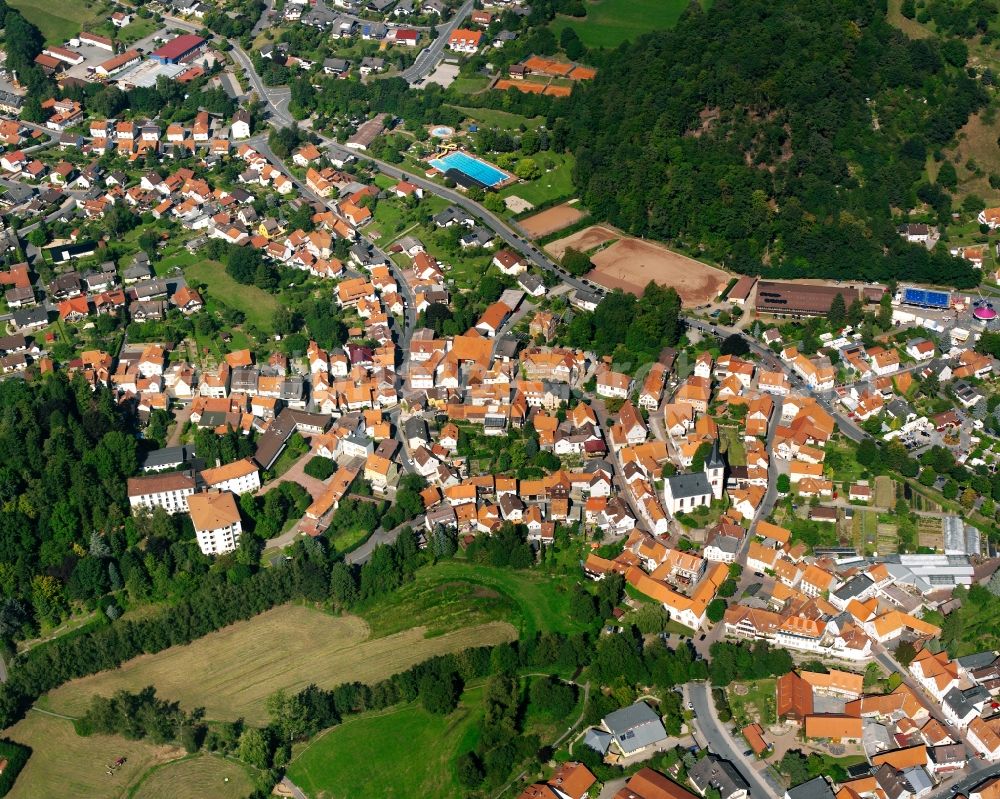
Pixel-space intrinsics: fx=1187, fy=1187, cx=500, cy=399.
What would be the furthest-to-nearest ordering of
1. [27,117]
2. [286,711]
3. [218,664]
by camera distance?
[27,117]
[218,664]
[286,711]

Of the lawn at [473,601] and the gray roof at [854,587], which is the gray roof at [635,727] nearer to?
the lawn at [473,601]

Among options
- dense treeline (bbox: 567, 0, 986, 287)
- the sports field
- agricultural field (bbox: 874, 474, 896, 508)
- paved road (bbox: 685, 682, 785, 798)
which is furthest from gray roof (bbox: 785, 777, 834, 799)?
dense treeline (bbox: 567, 0, 986, 287)

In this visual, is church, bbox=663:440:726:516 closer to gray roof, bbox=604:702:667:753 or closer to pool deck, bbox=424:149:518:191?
gray roof, bbox=604:702:667:753

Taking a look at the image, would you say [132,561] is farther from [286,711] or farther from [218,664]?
[286,711]

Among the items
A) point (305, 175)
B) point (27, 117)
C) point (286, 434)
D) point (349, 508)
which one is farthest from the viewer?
point (27, 117)

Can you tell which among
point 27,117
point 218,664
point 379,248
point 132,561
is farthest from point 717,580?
point 27,117

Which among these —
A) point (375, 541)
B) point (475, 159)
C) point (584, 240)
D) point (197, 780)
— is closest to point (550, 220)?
point (584, 240)

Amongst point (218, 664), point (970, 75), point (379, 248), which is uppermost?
point (970, 75)
